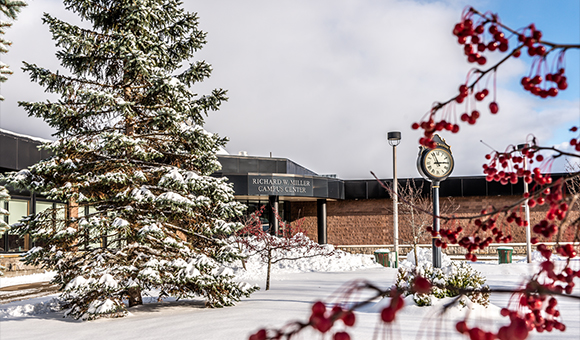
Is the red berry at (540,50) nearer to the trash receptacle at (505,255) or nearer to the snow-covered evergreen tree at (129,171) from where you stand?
the snow-covered evergreen tree at (129,171)

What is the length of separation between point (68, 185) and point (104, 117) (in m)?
2.30

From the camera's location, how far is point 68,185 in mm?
8883

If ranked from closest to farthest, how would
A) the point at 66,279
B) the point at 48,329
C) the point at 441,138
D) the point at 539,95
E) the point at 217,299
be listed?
the point at 539,95 → the point at 48,329 → the point at 66,279 → the point at 217,299 → the point at 441,138

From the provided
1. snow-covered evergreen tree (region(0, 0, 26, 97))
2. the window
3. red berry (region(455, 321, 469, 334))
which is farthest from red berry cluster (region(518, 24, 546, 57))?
the window

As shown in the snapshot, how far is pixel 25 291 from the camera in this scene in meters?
14.9

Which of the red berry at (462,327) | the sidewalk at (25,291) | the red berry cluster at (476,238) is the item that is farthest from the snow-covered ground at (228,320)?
the red berry at (462,327)

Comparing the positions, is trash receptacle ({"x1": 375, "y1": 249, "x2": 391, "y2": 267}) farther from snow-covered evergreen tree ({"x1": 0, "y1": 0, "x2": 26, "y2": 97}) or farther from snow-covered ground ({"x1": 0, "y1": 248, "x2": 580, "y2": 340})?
snow-covered evergreen tree ({"x1": 0, "y1": 0, "x2": 26, "y2": 97})

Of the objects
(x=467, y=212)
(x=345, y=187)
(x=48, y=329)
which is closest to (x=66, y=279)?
(x=48, y=329)

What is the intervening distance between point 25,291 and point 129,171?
815 cm

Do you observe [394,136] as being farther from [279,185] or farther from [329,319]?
[329,319]

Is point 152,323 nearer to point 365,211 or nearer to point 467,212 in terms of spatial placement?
point 365,211

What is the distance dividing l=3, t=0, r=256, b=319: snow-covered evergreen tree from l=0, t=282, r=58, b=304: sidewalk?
199 inches

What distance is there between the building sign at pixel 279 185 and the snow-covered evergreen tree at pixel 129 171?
13086mm

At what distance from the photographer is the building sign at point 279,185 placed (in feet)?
79.1
